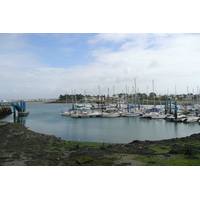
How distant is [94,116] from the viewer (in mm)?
38656

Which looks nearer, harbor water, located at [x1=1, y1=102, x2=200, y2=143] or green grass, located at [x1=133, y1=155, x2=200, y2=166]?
green grass, located at [x1=133, y1=155, x2=200, y2=166]

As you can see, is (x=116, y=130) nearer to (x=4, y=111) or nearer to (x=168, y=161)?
(x=168, y=161)

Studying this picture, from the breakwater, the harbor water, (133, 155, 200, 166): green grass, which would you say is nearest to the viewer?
(133, 155, 200, 166): green grass

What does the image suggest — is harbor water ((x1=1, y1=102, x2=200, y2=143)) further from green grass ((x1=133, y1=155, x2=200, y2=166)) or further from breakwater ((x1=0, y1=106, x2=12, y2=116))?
breakwater ((x1=0, y1=106, x2=12, y2=116))

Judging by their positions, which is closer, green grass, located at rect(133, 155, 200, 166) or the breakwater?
green grass, located at rect(133, 155, 200, 166)

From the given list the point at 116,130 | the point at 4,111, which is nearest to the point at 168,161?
the point at 116,130

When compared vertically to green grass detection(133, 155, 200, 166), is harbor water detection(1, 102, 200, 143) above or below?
below

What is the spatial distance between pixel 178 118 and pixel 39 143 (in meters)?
24.2

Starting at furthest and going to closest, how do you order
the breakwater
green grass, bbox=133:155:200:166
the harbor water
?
the breakwater → the harbor water → green grass, bbox=133:155:200:166

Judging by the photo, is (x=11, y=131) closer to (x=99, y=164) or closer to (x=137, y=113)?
→ (x=99, y=164)

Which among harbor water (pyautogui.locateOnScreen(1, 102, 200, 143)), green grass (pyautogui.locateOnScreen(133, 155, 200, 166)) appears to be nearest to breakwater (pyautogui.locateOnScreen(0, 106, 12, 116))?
harbor water (pyautogui.locateOnScreen(1, 102, 200, 143))

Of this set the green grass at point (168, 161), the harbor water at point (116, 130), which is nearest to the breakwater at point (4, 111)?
the harbor water at point (116, 130)

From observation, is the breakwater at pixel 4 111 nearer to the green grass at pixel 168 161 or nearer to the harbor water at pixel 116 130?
the harbor water at pixel 116 130

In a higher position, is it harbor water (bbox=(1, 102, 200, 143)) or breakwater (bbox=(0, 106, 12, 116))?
breakwater (bbox=(0, 106, 12, 116))
